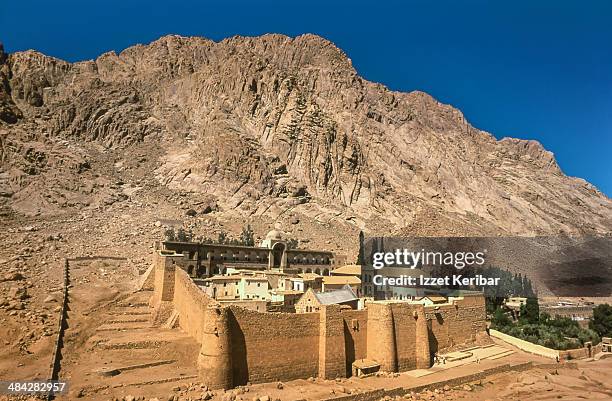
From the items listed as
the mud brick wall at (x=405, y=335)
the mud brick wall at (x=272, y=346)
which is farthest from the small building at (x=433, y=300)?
the mud brick wall at (x=272, y=346)

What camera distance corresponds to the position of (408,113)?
108 meters

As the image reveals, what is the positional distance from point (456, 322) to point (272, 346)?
10939 mm

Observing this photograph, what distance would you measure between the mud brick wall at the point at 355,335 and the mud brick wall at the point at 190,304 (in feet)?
19.6

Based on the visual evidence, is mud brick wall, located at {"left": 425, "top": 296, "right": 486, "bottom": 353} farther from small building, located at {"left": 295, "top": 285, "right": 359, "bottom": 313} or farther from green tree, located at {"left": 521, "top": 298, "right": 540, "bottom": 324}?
green tree, located at {"left": 521, "top": 298, "right": 540, "bottom": 324}

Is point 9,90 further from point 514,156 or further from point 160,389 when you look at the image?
point 514,156

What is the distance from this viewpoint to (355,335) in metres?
21.8

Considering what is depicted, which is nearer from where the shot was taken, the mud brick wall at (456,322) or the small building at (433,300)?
the mud brick wall at (456,322)

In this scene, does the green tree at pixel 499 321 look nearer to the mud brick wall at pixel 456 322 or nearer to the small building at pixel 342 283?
the mud brick wall at pixel 456 322

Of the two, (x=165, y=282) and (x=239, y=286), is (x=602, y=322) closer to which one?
(x=239, y=286)

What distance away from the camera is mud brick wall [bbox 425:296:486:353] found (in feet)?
79.3

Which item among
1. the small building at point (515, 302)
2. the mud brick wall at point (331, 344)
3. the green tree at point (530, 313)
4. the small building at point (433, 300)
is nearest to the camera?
the mud brick wall at point (331, 344)

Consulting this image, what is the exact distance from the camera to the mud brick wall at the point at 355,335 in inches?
845

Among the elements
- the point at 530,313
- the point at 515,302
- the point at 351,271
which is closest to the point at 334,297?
the point at 351,271

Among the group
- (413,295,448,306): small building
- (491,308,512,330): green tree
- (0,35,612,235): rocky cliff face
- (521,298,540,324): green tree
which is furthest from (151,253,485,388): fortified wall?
(0,35,612,235): rocky cliff face
